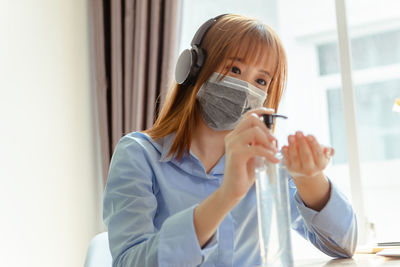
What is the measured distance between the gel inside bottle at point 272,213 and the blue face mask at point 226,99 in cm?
35

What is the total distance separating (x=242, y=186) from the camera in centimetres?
84

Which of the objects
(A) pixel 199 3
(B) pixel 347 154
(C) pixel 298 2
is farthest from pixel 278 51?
(A) pixel 199 3

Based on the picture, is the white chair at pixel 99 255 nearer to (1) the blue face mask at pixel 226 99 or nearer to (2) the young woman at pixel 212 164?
(2) the young woman at pixel 212 164

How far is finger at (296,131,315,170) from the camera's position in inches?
35.8

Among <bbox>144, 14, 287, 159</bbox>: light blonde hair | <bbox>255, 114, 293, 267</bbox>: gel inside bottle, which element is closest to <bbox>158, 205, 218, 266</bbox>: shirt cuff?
<bbox>255, 114, 293, 267</bbox>: gel inside bottle

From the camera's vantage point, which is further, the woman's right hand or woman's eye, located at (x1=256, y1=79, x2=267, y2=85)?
woman's eye, located at (x1=256, y1=79, x2=267, y2=85)

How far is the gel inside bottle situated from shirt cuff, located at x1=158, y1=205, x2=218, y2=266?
0.37 ft

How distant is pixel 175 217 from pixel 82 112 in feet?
6.55

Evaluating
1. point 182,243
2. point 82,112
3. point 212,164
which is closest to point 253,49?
point 212,164

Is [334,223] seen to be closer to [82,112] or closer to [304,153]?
[304,153]

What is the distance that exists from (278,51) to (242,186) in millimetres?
487

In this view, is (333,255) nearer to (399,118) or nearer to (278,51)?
Answer: (278,51)

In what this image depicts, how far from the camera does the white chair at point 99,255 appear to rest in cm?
128

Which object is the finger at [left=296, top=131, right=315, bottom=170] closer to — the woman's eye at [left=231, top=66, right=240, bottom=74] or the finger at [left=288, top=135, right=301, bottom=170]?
the finger at [left=288, top=135, right=301, bottom=170]
